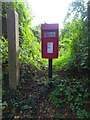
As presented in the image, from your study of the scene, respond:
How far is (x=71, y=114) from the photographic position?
2.45 metres

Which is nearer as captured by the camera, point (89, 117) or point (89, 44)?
point (89, 117)

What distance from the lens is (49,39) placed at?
293 cm

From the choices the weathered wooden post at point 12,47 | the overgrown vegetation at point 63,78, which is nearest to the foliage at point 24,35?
the overgrown vegetation at point 63,78

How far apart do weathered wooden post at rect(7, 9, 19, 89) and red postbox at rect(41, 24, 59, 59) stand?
2.49 ft

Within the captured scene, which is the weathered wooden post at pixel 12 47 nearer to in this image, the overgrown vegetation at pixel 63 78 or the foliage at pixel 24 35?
the overgrown vegetation at pixel 63 78

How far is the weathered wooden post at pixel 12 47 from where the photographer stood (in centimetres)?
307

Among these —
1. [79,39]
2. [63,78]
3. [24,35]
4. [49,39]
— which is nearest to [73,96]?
[63,78]

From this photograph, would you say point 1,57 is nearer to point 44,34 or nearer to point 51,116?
point 44,34

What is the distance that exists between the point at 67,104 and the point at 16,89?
1.39 m

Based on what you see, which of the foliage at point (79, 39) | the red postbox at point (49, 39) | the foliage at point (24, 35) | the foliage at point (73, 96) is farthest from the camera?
the foliage at point (24, 35)

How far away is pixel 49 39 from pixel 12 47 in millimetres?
1008

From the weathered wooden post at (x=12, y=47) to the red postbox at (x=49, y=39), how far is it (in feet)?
2.49

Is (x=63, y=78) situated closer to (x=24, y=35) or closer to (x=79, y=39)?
(x=79, y=39)

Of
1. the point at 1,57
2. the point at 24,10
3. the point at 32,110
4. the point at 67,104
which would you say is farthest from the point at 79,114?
the point at 24,10
